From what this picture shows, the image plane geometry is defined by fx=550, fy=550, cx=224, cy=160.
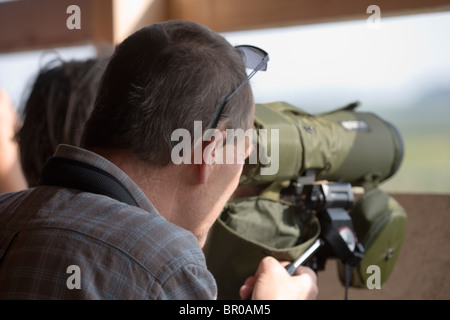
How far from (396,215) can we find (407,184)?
33cm

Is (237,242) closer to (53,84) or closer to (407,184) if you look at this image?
(53,84)

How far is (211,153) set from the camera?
790 mm

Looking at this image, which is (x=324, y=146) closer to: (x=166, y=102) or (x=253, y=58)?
(x=253, y=58)

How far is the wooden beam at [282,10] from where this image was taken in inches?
46.8

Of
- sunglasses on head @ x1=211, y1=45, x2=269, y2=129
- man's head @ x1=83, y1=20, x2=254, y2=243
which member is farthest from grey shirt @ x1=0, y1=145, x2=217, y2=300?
sunglasses on head @ x1=211, y1=45, x2=269, y2=129

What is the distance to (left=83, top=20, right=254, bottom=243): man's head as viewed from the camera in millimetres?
728

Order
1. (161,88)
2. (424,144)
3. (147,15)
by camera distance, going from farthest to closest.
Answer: (424,144) → (147,15) → (161,88)

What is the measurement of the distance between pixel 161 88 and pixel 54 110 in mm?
562

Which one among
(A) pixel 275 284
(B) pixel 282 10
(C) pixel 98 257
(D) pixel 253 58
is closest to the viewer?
(C) pixel 98 257

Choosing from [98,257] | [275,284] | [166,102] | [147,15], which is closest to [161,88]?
[166,102]

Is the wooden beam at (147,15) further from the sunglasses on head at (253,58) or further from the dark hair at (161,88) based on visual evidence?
the dark hair at (161,88)

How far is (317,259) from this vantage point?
1.17 m
